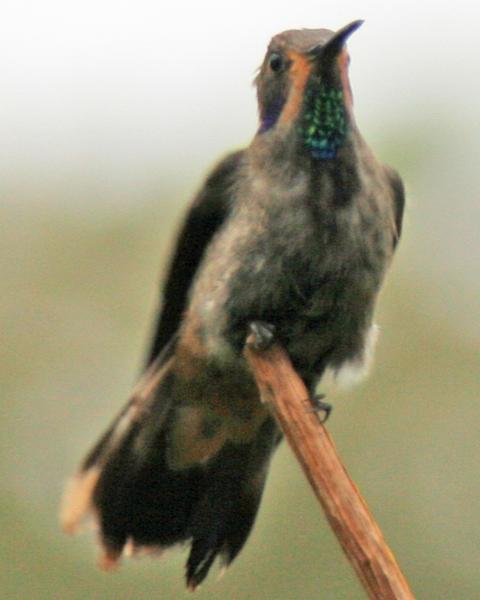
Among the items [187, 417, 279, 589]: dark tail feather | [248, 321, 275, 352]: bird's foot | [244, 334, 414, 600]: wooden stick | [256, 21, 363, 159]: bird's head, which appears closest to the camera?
[244, 334, 414, 600]: wooden stick

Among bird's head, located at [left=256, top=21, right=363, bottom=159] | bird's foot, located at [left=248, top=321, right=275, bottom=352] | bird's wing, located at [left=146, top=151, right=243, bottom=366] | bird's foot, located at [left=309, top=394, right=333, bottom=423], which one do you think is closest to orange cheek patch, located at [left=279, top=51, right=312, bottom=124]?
bird's head, located at [left=256, top=21, right=363, bottom=159]

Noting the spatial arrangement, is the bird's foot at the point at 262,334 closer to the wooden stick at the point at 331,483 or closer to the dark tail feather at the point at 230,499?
the wooden stick at the point at 331,483

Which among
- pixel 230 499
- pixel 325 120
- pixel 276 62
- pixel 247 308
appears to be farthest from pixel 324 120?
pixel 230 499

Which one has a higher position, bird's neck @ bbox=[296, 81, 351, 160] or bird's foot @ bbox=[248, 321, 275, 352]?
bird's neck @ bbox=[296, 81, 351, 160]

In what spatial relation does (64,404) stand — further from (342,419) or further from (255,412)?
(255,412)

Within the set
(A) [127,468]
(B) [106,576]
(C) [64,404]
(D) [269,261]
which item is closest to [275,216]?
(D) [269,261]

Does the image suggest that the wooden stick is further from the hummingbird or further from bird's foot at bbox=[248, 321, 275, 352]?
the hummingbird

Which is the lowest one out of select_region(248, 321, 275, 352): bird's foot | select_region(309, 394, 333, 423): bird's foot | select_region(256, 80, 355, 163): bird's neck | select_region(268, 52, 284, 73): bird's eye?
select_region(309, 394, 333, 423): bird's foot
